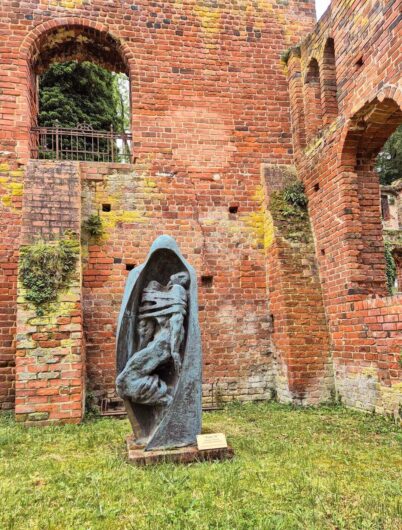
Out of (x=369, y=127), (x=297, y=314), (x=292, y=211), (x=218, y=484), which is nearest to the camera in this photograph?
(x=218, y=484)

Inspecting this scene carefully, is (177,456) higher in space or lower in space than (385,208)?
lower

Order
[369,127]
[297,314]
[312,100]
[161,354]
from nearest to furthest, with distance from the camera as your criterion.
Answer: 1. [161,354]
2. [369,127]
3. [297,314]
4. [312,100]

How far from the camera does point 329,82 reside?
808cm

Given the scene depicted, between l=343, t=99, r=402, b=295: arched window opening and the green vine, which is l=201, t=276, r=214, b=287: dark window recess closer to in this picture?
l=343, t=99, r=402, b=295: arched window opening

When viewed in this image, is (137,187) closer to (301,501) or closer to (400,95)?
(400,95)

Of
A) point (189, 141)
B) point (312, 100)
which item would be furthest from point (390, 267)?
point (189, 141)

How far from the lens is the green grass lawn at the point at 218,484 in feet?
9.55

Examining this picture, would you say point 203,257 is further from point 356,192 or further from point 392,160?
point 392,160

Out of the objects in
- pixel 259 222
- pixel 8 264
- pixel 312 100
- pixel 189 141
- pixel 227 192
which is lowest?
pixel 8 264

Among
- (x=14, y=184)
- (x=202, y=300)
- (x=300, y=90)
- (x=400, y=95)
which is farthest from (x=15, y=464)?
(x=300, y=90)

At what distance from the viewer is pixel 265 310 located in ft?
26.8

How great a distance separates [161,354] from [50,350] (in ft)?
8.70

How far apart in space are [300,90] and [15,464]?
25.7 feet

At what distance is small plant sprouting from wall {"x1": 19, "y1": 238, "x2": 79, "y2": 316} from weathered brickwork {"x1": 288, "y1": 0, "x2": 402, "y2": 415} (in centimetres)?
410
